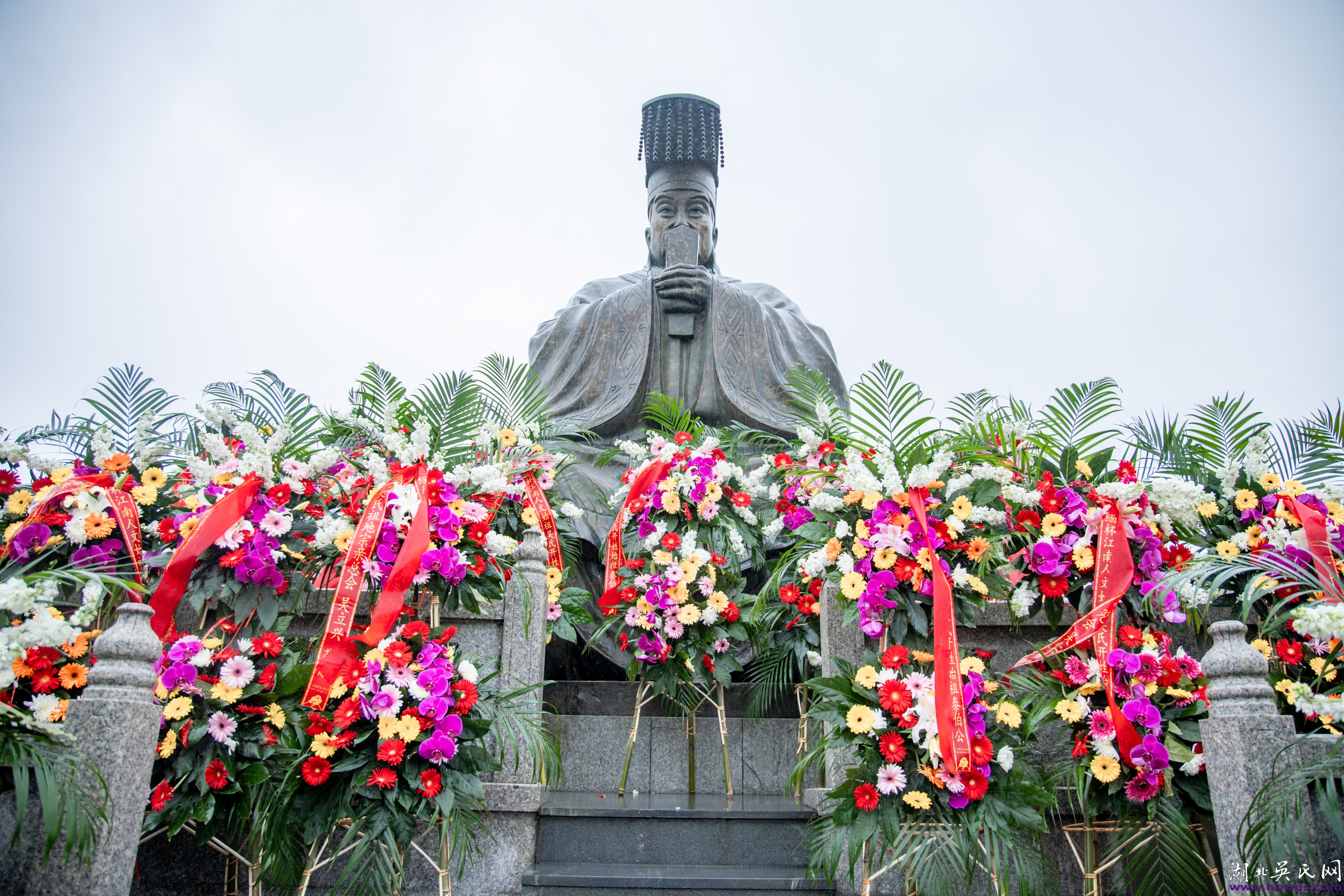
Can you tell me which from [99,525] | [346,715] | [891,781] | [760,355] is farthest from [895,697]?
[760,355]

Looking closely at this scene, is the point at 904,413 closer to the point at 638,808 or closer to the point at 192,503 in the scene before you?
the point at 638,808

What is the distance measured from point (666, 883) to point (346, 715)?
4.32 ft

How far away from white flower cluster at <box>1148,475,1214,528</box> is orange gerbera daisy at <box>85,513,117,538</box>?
404cm

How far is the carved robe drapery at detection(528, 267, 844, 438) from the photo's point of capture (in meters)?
6.57

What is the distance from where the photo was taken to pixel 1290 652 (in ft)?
10.3

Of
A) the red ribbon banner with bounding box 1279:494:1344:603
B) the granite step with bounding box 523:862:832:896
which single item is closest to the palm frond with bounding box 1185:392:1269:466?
A: the red ribbon banner with bounding box 1279:494:1344:603

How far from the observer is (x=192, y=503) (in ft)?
11.1

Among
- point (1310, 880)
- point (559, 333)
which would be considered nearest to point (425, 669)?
point (1310, 880)

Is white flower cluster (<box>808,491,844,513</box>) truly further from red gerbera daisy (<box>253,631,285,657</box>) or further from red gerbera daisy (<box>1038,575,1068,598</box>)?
red gerbera daisy (<box>253,631,285,657</box>)

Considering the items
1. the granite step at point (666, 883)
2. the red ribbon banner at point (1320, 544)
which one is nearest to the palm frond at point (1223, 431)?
the red ribbon banner at point (1320, 544)

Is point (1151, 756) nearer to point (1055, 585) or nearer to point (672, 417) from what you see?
point (1055, 585)

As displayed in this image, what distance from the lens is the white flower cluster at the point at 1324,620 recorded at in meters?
2.22

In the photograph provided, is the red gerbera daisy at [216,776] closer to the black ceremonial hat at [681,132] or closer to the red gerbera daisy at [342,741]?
the red gerbera daisy at [342,741]

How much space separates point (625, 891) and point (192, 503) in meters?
2.21
